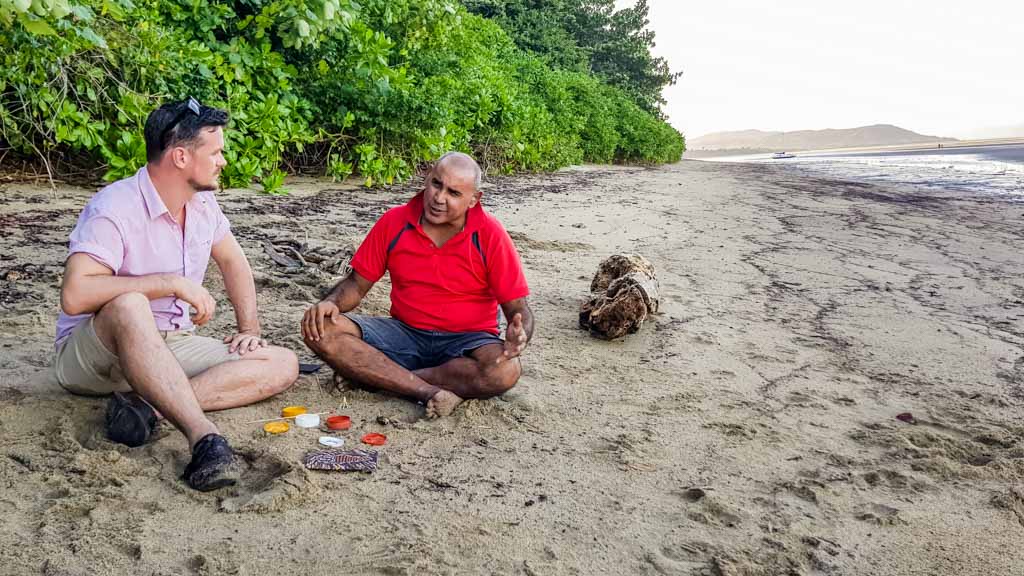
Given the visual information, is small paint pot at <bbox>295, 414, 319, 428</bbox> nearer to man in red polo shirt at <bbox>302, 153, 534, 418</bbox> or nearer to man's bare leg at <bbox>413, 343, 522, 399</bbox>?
man in red polo shirt at <bbox>302, 153, 534, 418</bbox>

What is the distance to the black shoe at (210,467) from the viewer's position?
102 inches

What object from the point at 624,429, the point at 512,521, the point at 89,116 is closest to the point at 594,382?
the point at 624,429

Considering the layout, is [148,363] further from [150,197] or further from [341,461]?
[341,461]

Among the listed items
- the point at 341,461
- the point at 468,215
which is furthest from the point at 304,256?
the point at 341,461

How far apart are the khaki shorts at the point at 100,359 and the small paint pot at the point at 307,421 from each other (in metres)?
0.36

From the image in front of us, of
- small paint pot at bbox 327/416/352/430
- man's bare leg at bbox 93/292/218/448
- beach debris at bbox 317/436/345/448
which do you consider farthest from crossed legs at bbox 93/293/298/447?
small paint pot at bbox 327/416/352/430

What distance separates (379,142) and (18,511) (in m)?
7.89

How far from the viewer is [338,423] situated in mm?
3254

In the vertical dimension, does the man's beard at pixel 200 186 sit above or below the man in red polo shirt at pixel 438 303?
above

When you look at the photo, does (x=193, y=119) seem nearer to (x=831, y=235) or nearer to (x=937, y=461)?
(x=937, y=461)

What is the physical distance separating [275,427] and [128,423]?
527 mm

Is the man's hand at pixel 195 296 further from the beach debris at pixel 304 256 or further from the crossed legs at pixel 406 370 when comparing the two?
the beach debris at pixel 304 256

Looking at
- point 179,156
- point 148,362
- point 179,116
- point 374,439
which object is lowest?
point 374,439

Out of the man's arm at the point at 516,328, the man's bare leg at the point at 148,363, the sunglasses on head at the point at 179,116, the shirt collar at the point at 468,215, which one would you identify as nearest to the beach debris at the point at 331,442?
the man's bare leg at the point at 148,363
